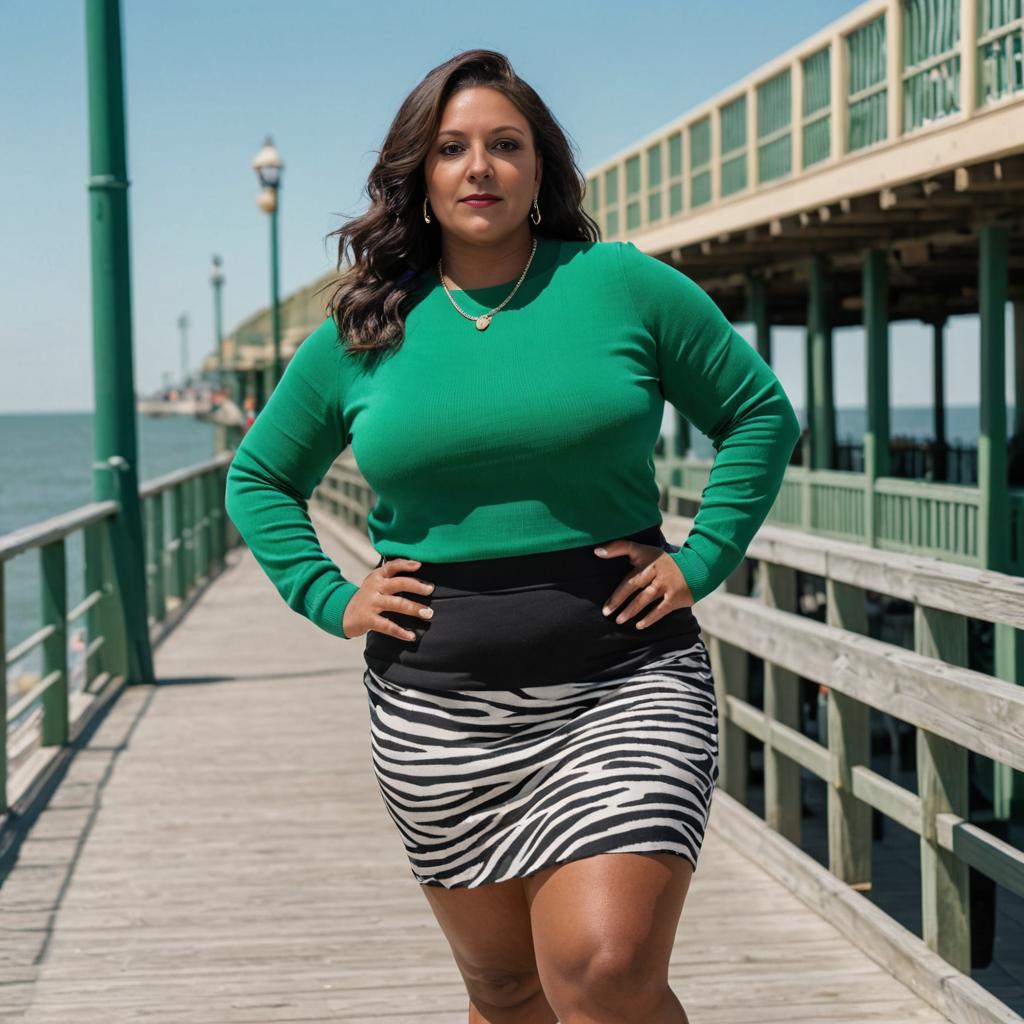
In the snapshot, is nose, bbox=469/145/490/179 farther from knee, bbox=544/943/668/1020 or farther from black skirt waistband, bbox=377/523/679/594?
knee, bbox=544/943/668/1020

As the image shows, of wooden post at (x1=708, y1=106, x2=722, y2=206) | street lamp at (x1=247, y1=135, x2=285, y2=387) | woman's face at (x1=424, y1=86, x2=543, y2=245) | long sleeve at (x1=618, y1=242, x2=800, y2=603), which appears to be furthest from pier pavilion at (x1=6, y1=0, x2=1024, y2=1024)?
street lamp at (x1=247, y1=135, x2=285, y2=387)

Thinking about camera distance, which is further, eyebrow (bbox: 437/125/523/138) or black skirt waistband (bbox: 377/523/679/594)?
eyebrow (bbox: 437/125/523/138)

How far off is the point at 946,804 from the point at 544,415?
2168 millimetres

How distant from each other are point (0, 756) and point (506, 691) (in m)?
4.17

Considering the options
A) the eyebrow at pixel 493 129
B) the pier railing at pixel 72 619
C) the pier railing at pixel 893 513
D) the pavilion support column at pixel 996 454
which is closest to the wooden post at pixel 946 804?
the eyebrow at pixel 493 129

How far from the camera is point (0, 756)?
6.27 meters

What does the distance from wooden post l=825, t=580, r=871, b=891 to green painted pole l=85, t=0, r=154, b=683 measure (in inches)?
224

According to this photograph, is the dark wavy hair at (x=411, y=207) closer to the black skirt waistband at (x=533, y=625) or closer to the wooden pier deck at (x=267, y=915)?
the black skirt waistband at (x=533, y=625)

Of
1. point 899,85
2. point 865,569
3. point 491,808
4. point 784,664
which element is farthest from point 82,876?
point 899,85

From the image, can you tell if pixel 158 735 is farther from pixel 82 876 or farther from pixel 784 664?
pixel 784 664

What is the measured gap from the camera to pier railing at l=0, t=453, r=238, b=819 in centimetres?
704

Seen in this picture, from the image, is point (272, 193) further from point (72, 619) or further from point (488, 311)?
point (488, 311)

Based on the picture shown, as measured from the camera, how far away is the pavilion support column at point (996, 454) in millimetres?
13195

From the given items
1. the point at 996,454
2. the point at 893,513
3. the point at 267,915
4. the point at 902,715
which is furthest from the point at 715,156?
the point at 902,715
